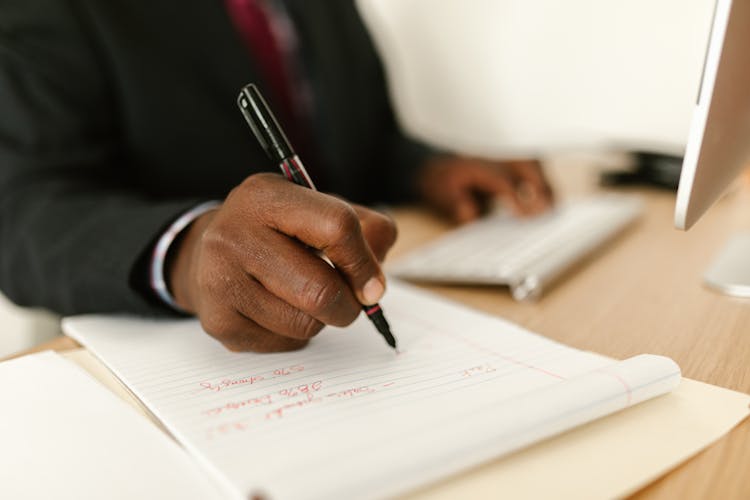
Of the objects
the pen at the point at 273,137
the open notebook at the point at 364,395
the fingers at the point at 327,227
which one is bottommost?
the open notebook at the point at 364,395

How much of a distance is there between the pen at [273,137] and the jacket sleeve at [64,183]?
0.12 meters

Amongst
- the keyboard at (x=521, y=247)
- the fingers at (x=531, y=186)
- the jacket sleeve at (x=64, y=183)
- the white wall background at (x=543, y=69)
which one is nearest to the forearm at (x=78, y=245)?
the jacket sleeve at (x=64, y=183)

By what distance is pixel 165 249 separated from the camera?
507mm

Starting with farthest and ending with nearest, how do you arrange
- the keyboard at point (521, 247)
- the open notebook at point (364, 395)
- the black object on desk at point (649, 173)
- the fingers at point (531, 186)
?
the black object on desk at point (649, 173) < the fingers at point (531, 186) < the keyboard at point (521, 247) < the open notebook at point (364, 395)

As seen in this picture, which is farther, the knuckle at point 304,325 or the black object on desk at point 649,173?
the black object on desk at point 649,173

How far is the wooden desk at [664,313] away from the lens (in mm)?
324

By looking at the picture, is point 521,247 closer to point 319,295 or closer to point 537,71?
point 319,295

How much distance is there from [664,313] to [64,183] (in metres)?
0.61

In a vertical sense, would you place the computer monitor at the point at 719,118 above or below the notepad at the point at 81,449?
above

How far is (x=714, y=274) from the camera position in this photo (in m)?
0.61

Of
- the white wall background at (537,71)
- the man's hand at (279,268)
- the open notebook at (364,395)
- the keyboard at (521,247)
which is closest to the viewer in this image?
the open notebook at (364,395)

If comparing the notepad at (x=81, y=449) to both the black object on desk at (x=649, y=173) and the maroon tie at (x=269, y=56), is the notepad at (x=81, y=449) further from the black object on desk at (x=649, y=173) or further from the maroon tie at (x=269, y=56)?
the black object on desk at (x=649, y=173)

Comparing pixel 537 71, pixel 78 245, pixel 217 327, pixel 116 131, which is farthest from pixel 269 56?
pixel 537 71

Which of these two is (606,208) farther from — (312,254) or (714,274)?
(312,254)
